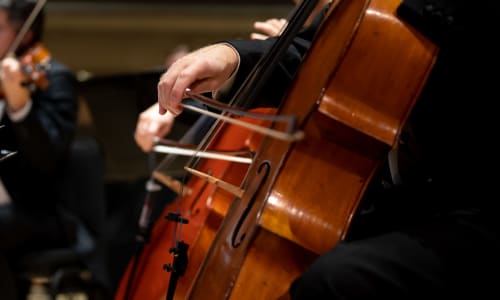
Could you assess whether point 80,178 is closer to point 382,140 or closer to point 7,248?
point 7,248

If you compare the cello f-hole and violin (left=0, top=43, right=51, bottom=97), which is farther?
violin (left=0, top=43, right=51, bottom=97)

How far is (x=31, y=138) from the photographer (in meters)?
2.02

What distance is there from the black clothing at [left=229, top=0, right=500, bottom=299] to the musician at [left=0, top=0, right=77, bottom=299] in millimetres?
1301

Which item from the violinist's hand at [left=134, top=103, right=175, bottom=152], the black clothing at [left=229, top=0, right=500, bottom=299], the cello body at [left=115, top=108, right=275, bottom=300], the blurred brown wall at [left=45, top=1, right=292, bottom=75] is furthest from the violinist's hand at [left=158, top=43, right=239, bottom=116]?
the blurred brown wall at [left=45, top=1, right=292, bottom=75]

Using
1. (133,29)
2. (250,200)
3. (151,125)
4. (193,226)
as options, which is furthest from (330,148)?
(133,29)

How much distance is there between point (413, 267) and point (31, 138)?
1490 millimetres

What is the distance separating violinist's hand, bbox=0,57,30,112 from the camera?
198cm

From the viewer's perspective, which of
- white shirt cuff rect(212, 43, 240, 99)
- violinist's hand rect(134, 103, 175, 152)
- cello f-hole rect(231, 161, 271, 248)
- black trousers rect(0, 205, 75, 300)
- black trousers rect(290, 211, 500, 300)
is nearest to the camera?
black trousers rect(290, 211, 500, 300)

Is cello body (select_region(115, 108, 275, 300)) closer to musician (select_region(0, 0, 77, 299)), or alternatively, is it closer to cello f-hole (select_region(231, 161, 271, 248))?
cello f-hole (select_region(231, 161, 271, 248))

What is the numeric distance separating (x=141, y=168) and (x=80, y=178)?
0.24 metres

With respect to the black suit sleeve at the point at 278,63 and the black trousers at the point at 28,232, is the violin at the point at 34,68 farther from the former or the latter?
the black suit sleeve at the point at 278,63

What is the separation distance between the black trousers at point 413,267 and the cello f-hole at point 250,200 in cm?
10

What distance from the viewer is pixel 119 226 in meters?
2.29

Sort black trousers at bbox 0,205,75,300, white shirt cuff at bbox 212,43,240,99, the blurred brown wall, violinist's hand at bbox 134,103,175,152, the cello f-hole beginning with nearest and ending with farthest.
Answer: the cello f-hole → white shirt cuff at bbox 212,43,240,99 → violinist's hand at bbox 134,103,175,152 → black trousers at bbox 0,205,75,300 → the blurred brown wall
